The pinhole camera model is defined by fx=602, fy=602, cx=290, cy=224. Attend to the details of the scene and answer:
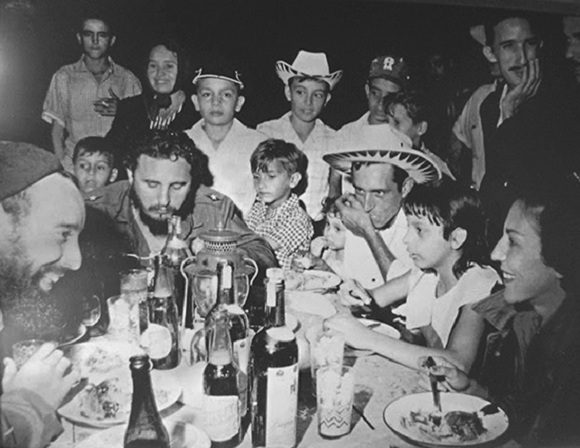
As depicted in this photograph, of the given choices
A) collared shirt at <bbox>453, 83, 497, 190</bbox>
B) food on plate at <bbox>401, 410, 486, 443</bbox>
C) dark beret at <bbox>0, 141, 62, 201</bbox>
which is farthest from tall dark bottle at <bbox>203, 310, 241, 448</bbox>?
collared shirt at <bbox>453, 83, 497, 190</bbox>

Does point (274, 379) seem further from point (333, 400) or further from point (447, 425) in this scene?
point (447, 425)

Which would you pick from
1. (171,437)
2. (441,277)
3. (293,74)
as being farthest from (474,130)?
(171,437)

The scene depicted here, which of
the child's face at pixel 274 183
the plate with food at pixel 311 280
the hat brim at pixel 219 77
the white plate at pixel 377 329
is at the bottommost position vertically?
the white plate at pixel 377 329

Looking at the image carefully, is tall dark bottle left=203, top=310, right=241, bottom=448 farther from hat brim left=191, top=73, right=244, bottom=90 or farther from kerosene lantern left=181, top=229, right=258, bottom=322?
hat brim left=191, top=73, right=244, bottom=90

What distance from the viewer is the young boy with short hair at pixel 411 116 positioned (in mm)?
1636

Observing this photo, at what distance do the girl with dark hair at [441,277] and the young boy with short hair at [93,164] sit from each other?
70 centimetres

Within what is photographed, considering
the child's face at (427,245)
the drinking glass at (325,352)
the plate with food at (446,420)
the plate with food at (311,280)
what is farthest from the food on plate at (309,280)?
the plate with food at (446,420)

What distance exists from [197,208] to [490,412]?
95 cm

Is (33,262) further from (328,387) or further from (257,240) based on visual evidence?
(328,387)

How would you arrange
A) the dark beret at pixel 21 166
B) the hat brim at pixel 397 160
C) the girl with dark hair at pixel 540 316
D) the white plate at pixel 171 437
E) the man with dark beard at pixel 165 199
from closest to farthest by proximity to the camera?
the white plate at pixel 171 437 → the dark beret at pixel 21 166 → the man with dark beard at pixel 165 199 → the hat brim at pixel 397 160 → the girl with dark hair at pixel 540 316

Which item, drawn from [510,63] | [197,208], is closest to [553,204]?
[510,63]

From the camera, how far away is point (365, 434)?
144 cm

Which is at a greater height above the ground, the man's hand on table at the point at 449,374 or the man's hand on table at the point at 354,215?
the man's hand on table at the point at 354,215

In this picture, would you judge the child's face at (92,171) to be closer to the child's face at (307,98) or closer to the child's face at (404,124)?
the child's face at (307,98)
